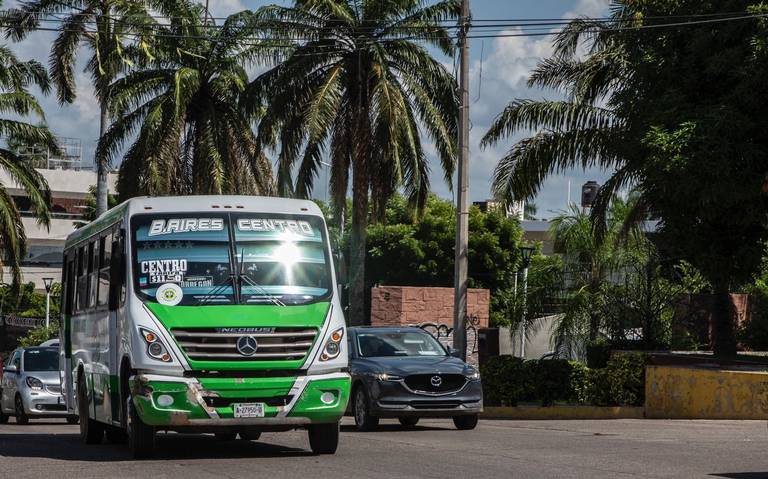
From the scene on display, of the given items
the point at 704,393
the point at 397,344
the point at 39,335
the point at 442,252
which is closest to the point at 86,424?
the point at 397,344

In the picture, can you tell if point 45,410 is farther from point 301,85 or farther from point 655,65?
point 655,65

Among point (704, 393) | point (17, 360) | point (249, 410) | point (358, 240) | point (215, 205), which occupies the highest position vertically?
point (358, 240)

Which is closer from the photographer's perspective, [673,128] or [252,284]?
[252,284]

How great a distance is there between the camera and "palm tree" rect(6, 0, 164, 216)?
37.9m

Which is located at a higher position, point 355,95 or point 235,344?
point 355,95

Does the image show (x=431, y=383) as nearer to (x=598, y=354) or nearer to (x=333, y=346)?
(x=333, y=346)

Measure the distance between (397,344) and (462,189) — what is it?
7955 millimetres

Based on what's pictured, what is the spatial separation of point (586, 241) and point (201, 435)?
23750 millimetres

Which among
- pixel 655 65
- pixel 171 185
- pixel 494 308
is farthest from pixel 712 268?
pixel 494 308

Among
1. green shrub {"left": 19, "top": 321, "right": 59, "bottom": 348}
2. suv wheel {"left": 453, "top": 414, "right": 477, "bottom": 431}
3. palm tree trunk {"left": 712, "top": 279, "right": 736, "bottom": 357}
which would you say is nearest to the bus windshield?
suv wheel {"left": 453, "top": 414, "right": 477, "bottom": 431}

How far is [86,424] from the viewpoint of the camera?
1656 cm

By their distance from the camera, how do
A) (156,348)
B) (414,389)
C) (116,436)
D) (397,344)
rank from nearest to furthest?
(156,348) < (116,436) < (414,389) < (397,344)

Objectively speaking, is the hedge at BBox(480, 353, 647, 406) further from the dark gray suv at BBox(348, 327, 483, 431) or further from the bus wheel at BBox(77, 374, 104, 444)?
the bus wheel at BBox(77, 374, 104, 444)

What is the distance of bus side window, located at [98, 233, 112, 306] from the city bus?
99 millimetres
